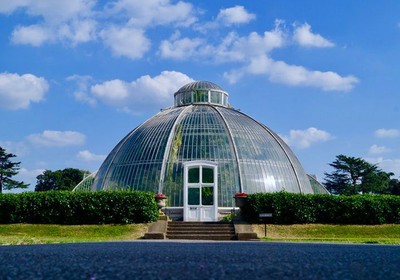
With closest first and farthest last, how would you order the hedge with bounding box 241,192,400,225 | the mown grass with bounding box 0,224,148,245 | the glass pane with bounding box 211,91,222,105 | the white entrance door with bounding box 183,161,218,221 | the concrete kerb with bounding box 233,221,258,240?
1. the concrete kerb with bounding box 233,221,258,240
2. the mown grass with bounding box 0,224,148,245
3. the hedge with bounding box 241,192,400,225
4. the white entrance door with bounding box 183,161,218,221
5. the glass pane with bounding box 211,91,222,105

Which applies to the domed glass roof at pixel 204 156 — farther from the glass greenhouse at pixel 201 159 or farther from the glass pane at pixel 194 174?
the glass pane at pixel 194 174

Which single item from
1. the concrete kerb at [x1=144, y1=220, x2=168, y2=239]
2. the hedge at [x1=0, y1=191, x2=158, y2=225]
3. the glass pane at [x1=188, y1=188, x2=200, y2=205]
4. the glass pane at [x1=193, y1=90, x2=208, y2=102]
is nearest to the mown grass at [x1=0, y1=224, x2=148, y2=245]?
the concrete kerb at [x1=144, y1=220, x2=168, y2=239]

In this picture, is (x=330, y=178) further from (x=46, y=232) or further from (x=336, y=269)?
(x=336, y=269)

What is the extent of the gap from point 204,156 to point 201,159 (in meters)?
0.45

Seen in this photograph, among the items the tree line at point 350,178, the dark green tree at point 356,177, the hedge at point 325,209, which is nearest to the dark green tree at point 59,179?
the tree line at point 350,178

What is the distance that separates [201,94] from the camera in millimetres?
46969

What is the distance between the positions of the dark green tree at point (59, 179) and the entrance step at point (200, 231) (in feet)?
220

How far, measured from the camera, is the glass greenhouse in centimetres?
3694

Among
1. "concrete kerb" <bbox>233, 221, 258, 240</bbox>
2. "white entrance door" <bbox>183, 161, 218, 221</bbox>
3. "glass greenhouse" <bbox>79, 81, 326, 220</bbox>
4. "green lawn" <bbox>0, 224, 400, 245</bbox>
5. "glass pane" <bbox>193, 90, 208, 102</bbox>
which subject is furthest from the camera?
"glass pane" <bbox>193, 90, 208, 102</bbox>

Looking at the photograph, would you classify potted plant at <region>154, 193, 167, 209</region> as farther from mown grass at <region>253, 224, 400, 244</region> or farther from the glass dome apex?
the glass dome apex

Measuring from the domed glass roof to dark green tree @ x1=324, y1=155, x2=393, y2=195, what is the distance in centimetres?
3284

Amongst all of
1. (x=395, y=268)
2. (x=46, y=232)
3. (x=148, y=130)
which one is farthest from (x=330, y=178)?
(x=395, y=268)

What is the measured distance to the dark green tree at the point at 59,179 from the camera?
312 ft

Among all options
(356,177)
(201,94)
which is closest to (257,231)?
(201,94)
